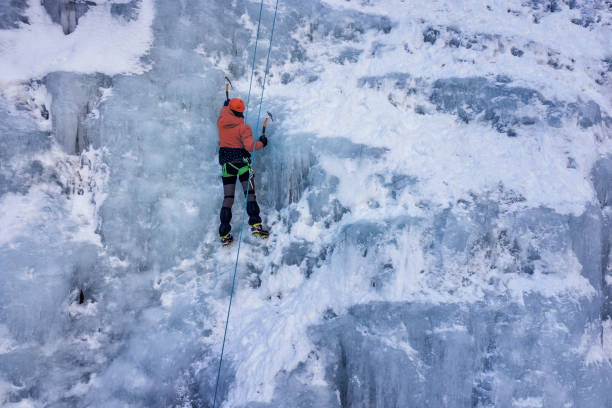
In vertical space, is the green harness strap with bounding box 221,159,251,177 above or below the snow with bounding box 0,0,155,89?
below

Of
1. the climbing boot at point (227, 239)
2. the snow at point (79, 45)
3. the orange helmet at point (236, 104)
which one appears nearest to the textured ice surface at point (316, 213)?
the snow at point (79, 45)

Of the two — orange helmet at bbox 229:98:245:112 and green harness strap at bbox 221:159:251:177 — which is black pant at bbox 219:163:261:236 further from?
orange helmet at bbox 229:98:245:112

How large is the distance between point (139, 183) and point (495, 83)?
495cm

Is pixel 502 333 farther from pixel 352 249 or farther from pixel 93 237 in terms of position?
pixel 93 237

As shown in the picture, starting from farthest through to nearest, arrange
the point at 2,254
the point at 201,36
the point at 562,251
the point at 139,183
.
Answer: the point at 201,36 → the point at 139,183 → the point at 562,251 → the point at 2,254

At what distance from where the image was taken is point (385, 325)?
4.17m

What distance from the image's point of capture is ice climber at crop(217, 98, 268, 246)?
4.47 metres

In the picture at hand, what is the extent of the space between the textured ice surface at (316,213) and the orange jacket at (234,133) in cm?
46

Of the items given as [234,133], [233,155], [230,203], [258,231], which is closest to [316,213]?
[258,231]

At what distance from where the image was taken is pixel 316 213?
4711 millimetres

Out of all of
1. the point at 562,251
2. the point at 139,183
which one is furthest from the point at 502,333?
the point at 139,183

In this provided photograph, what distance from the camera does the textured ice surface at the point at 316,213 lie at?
4.03 metres

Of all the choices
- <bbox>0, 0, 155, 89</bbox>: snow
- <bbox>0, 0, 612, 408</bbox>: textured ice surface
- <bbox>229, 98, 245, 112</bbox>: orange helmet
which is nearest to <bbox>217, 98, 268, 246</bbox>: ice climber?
<bbox>229, 98, 245, 112</bbox>: orange helmet

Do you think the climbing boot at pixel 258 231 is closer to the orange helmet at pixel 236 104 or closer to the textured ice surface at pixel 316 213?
the textured ice surface at pixel 316 213
